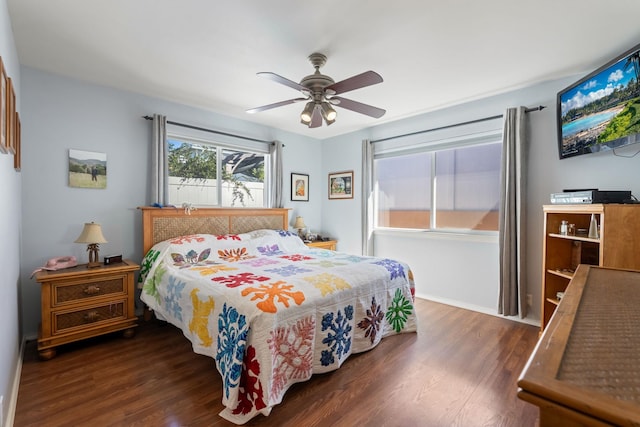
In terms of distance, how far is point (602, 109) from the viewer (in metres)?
2.36

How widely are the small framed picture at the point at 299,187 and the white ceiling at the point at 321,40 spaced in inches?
74.3

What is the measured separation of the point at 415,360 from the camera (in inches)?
94.3

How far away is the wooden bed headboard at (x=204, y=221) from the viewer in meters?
3.21

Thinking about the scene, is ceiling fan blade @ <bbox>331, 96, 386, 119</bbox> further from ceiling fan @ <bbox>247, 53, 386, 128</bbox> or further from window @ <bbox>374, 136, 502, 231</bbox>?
window @ <bbox>374, 136, 502, 231</bbox>

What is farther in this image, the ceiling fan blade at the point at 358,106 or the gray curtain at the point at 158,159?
the gray curtain at the point at 158,159

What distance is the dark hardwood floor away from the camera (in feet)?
5.66

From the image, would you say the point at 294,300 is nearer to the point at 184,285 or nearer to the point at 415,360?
the point at 184,285

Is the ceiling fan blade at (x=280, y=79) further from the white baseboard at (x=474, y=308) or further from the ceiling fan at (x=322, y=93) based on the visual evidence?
the white baseboard at (x=474, y=308)

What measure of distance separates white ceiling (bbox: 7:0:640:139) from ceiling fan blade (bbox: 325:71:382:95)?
1.13ft

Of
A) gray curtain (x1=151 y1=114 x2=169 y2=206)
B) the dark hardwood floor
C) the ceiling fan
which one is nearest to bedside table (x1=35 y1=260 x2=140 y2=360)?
the dark hardwood floor

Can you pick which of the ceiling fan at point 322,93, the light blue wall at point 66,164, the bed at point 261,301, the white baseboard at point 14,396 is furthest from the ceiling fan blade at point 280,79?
the white baseboard at point 14,396

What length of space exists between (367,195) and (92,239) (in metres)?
3.37

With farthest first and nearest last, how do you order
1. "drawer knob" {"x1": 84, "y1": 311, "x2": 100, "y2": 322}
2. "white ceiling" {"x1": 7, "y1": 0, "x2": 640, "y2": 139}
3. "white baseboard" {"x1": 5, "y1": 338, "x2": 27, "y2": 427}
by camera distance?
"drawer knob" {"x1": 84, "y1": 311, "x2": 100, "y2": 322}, "white ceiling" {"x1": 7, "y1": 0, "x2": 640, "y2": 139}, "white baseboard" {"x1": 5, "y1": 338, "x2": 27, "y2": 427}

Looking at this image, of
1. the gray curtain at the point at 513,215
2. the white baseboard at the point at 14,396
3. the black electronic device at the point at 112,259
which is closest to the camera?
the white baseboard at the point at 14,396
